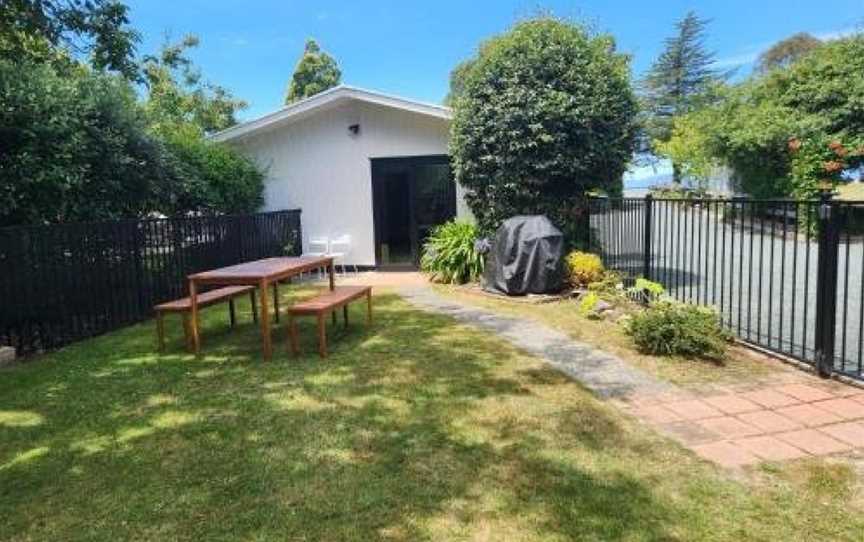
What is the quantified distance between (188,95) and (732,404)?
1118 inches

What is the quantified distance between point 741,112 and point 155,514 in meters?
18.9

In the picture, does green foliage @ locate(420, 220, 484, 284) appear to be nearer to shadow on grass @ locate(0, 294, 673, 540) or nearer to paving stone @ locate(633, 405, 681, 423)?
shadow on grass @ locate(0, 294, 673, 540)

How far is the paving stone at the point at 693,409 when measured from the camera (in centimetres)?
409

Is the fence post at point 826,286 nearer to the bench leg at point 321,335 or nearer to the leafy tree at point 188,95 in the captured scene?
the bench leg at point 321,335

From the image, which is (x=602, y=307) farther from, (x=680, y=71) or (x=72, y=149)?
(x=680, y=71)

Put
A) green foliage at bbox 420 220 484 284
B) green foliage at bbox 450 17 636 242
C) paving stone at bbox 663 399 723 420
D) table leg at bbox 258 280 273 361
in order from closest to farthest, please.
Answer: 1. paving stone at bbox 663 399 723 420
2. table leg at bbox 258 280 273 361
3. green foliage at bbox 450 17 636 242
4. green foliage at bbox 420 220 484 284

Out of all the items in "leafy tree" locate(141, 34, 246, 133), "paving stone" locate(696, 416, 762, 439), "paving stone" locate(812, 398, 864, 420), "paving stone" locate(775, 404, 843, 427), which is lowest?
"paving stone" locate(696, 416, 762, 439)

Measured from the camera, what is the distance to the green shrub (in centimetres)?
543

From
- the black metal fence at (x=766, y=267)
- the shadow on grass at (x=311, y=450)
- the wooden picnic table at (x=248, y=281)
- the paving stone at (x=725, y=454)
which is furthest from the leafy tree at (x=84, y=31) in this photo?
the paving stone at (x=725, y=454)

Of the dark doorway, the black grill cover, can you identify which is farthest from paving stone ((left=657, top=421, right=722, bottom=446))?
the dark doorway

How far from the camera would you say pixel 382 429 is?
398 cm

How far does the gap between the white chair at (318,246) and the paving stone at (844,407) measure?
393 inches

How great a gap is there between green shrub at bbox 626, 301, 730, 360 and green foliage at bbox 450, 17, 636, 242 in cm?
426

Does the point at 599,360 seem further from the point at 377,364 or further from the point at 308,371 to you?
the point at 308,371
